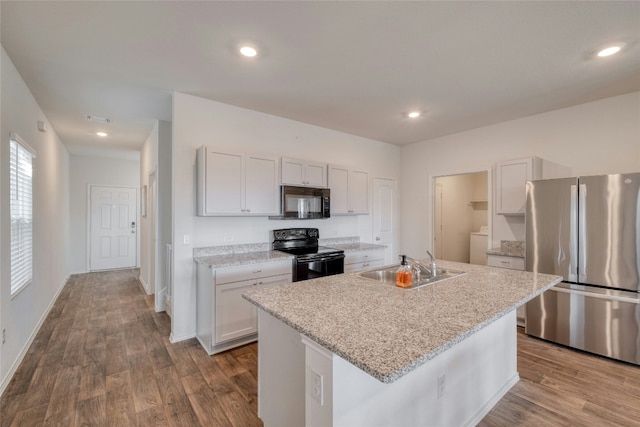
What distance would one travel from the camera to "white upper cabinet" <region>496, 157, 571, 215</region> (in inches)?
141

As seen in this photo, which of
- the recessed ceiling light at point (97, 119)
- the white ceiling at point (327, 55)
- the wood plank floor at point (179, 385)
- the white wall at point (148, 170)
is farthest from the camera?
the white wall at point (148, 170)

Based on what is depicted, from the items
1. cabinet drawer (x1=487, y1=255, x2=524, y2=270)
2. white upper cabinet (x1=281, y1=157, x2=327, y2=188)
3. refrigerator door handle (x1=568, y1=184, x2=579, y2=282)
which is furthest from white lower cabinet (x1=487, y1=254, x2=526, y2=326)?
white upper cabinet (x1=281, y1=157, x2=327, y2=188)

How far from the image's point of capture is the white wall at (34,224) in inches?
92.3

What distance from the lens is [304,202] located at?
381 centimetres

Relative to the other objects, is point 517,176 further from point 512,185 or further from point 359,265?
point 359,265

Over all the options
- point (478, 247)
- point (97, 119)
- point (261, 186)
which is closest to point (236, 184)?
point (261, 186)

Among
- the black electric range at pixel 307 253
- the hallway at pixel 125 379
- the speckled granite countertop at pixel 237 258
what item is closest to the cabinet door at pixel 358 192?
the black electric range at pixel 307 253

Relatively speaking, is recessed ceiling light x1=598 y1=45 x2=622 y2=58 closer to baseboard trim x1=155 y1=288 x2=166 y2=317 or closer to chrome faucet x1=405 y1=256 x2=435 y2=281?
chrome faucet x1=405 y1=256 x2=435 y2=281

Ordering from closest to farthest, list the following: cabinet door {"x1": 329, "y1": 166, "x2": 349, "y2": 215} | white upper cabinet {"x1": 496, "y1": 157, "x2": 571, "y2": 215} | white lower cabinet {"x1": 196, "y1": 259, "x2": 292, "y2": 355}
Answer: white lower cabinet {"x1": 196, "y1": 259, "x2": 292, "y2": 355} → white upper cabinet {"x1": 496, "y1": 157, "x2": 571, "y2": 215} → cabinet door {"x1": 329, "y1": 166, "x2": 349, "y2": 215}

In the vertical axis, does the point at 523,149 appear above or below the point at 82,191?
above

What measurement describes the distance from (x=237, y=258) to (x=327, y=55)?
2150 mm

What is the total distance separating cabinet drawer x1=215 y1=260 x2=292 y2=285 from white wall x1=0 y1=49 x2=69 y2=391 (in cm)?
162

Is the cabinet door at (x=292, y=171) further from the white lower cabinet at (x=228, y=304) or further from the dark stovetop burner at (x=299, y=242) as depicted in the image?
the white lower cabinet at (x=228, y=304)

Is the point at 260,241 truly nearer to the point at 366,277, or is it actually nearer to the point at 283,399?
the point at 366,277
